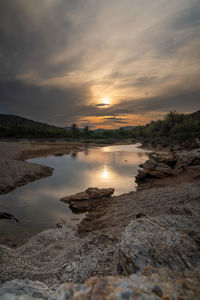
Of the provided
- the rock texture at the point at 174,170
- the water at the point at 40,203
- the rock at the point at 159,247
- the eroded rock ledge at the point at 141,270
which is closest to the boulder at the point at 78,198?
the water at the point at 40,203

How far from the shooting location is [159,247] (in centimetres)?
316

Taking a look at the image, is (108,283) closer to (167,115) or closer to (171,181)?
(171,181)

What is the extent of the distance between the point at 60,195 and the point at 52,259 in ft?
26.6

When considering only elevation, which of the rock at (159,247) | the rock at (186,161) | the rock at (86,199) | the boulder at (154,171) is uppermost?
the rock at (159,247)

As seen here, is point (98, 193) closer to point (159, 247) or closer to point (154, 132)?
point (159, 247)

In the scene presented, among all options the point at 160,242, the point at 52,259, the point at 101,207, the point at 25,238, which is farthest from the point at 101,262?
the point at 101,207

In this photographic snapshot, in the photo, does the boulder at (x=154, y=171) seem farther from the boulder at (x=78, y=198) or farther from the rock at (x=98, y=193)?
the boulder at (x=78, y=198)

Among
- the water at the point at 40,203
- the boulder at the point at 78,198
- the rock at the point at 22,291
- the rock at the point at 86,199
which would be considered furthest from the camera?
the boulder at the point at 78,198

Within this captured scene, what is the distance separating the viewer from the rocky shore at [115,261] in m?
1.95

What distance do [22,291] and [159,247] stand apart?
2695 mm

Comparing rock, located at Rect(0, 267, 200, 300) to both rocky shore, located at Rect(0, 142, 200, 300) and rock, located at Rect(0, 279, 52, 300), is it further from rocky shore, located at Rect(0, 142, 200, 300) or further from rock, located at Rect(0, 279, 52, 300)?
rock, located at Rect(0, 279, 52, 300)

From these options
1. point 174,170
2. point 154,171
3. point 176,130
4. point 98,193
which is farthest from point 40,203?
point 176,130

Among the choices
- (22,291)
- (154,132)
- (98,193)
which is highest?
(154,132)

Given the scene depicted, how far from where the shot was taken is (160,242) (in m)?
3.29
